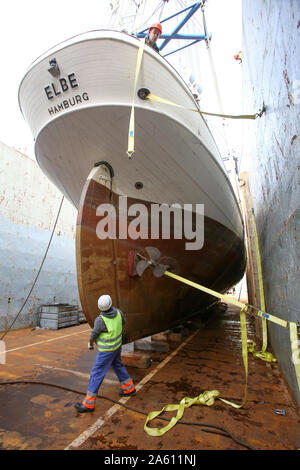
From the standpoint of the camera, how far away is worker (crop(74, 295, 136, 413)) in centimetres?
254

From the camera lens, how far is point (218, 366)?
392 cm

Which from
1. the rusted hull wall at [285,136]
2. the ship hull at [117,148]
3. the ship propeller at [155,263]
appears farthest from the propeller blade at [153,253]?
the rusted hull wall at [285,136]

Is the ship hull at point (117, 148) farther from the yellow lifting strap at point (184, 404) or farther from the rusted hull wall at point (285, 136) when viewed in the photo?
the yellow lifting strap at point (184, 404)

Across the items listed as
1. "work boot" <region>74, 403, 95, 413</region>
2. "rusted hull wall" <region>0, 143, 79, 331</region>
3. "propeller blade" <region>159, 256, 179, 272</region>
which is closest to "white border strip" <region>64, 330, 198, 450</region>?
"work boot" <region>74, 403, 95, 413</region>

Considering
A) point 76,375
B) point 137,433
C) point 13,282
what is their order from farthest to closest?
point 13,282, point 76,375, point 137,433

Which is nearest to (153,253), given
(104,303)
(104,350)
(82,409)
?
(104,303)

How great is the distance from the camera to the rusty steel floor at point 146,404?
6.66ft

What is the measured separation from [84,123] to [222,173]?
9.12 ft

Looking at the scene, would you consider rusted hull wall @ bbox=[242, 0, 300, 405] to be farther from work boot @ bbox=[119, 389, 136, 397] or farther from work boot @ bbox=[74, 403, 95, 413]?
work boot @ bbox=[74, 403, 95, 413]

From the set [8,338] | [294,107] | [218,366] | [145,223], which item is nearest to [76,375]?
[218,366]

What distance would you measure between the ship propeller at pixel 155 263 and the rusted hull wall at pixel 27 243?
453 centimetres

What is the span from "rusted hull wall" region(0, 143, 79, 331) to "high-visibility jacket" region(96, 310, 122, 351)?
4.97 meters

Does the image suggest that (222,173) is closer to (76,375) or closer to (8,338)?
(76,375)

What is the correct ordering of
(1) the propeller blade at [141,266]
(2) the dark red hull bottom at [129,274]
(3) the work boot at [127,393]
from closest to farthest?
(3) the work boot at [127,393] → (2) the dark red hull bottom at [129,274] → (1) the propeller blade at [141,266]
